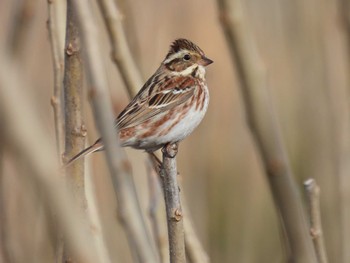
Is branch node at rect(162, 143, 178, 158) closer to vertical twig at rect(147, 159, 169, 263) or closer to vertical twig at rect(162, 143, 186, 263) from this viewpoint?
vertical twig at rect(147, 159, 169, 263)

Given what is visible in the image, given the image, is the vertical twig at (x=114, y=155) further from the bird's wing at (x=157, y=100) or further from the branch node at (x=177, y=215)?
the bird's wing at (x=157, y=100)

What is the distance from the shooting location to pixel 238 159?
4891 millimetres

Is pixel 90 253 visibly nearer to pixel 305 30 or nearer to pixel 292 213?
pixel 292 213

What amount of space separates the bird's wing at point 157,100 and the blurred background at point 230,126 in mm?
92

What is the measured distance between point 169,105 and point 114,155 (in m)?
2.43

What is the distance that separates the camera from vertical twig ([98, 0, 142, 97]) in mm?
1849

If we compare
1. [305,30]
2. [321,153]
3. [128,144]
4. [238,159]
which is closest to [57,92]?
[128,144]

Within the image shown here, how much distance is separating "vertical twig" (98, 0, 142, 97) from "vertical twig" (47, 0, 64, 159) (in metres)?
0.20

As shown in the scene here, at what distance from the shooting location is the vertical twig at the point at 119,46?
185 cm

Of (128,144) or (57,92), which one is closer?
(57,92)

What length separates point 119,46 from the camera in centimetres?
199

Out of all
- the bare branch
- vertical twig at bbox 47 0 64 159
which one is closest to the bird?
vertical twig at bbox 47 0 64 159

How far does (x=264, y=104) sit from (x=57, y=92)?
1166 mm

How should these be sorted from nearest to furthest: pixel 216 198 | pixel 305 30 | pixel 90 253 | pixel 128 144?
pixel 90 253, pixel 128 144, pixel 305 30, pixel 216 198
